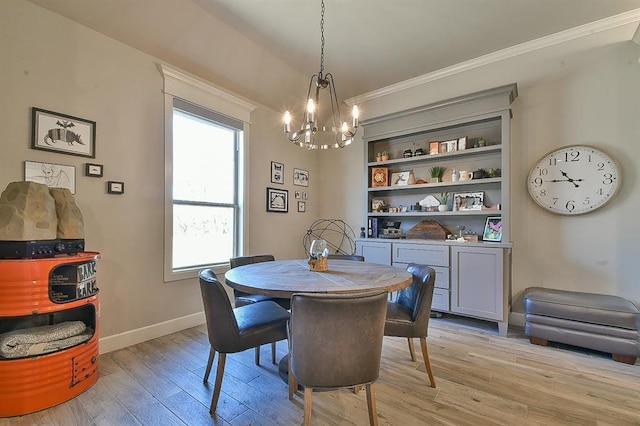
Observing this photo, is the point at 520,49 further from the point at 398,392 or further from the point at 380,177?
the point at 398,392

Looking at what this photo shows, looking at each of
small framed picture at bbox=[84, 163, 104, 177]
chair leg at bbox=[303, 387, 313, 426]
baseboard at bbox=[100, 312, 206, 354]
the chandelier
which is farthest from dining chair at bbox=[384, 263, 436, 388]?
small framed picture at bbox=[84, 163, 104, 177]

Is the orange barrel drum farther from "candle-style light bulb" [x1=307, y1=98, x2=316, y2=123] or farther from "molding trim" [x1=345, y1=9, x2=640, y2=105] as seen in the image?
"molding trim" [x1=345, y1=9, x2=640, y2=105]

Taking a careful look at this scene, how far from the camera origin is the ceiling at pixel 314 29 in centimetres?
250

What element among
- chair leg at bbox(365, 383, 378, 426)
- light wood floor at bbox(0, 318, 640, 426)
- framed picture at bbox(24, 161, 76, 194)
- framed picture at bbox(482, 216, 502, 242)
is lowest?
light wood floor at bbox(0, 318, 640, 426)

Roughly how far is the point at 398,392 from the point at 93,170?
2978 millimetres

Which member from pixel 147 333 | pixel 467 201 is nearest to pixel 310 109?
pixel 467 201

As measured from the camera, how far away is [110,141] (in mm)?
2543

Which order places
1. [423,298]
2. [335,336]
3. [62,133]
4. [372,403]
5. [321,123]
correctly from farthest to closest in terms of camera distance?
[321,123]
[62,133]
[423,298]
[372,403]
[335,336]

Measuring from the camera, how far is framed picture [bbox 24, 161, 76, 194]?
83.4 inches

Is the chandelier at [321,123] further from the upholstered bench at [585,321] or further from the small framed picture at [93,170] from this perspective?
the upholstered bench at [585,321]

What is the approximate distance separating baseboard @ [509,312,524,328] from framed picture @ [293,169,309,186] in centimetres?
325

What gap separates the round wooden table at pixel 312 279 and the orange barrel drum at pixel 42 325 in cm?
107

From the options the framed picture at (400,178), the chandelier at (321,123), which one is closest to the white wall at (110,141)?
the chandelier at (321,123)

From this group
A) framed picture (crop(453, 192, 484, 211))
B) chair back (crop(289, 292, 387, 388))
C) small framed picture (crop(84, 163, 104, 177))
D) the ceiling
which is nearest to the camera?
chair back (crop(289, 292, 387, 388))
